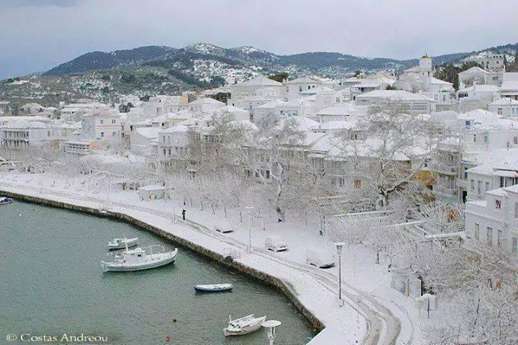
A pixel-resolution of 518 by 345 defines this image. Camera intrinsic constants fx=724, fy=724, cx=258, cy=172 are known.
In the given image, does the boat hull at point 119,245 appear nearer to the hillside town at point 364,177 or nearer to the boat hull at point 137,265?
the boat hull at point 137,265

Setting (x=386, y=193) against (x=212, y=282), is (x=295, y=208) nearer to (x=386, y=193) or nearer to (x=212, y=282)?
(x=386, y=193)

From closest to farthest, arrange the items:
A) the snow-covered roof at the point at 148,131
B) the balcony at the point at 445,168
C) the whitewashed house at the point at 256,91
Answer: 1. the balcony at the point at 445,168
2. the snow-covered roof at the point at 148,131
3. the whitewashed house at the point at 256,91

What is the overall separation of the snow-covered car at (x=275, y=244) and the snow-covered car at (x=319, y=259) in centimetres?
199

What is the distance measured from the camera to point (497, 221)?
21312mm

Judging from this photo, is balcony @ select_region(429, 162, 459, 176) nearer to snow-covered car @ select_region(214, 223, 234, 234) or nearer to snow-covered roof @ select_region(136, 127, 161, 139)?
snow-covered car @ select_region(214, 223, 234, 234)

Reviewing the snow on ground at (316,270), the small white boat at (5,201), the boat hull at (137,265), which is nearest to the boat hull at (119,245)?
the snow on ground at (316,270)

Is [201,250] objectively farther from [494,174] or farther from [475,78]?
[475,78]

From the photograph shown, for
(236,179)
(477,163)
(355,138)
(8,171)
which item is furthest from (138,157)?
(477,163)

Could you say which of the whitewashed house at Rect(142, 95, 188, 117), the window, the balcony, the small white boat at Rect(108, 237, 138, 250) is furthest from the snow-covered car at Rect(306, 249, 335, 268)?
the whitewashed house at Rect(142, 95, 188, 117)

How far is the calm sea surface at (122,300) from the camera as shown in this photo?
2125cm

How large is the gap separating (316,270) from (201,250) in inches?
271

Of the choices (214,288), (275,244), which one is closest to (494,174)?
(275,244)

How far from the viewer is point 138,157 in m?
59.4

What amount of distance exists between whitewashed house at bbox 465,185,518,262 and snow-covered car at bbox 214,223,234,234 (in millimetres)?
12870
